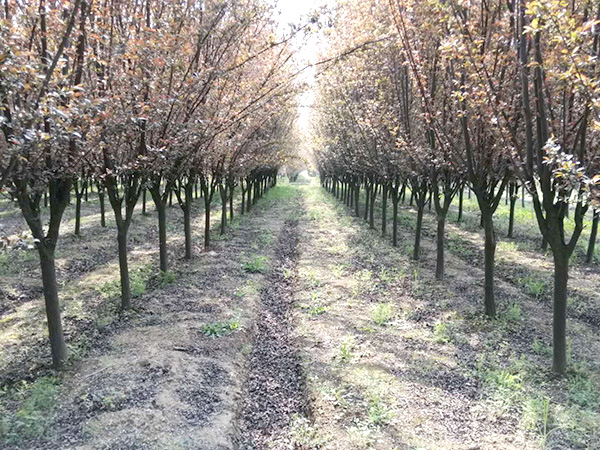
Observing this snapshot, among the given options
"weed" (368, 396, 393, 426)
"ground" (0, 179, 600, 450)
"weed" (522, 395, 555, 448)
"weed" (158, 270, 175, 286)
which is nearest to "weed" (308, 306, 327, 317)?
"ground" (0, 179, 600, 450)

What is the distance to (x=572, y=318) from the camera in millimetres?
8367

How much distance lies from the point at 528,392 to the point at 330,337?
2.97 metres

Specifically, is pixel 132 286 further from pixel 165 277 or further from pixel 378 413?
pixel 378 413

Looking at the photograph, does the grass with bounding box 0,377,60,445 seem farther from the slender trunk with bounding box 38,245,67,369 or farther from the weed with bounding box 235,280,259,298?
the weed with bounding box 235,280,259,298

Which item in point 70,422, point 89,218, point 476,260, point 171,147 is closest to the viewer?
point 70,422

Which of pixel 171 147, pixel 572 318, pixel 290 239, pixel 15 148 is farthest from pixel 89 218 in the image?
pixel 572 318

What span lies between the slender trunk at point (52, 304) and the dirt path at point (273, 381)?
8.60 ft

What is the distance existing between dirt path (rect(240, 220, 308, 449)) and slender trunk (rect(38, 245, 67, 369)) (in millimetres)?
2622

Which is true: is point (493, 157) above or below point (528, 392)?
above

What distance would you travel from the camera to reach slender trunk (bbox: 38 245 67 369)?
18.3 ft

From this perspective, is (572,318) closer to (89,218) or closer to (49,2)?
(49,2)

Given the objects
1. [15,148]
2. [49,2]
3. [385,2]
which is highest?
[385,2]

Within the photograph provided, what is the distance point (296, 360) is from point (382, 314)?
2129mm

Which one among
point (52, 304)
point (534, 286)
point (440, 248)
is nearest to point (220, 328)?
point (52, 304)
